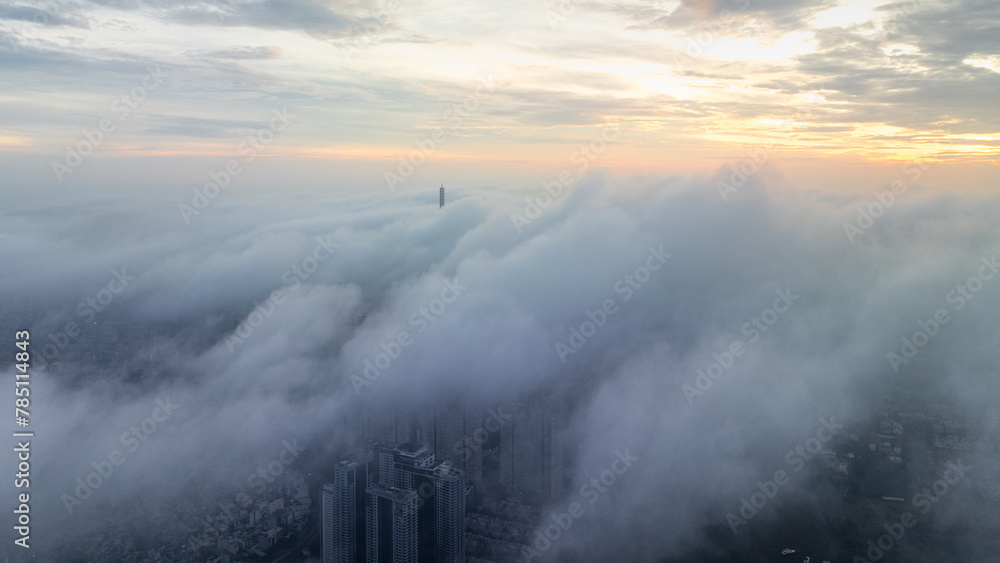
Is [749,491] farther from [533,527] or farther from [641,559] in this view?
[533,527]

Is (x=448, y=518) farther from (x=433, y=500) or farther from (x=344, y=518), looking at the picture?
(x=344, y=518)

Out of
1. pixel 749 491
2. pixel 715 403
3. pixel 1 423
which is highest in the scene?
pixel 1 423

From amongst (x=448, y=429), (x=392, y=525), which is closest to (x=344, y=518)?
(x=392, y=525)

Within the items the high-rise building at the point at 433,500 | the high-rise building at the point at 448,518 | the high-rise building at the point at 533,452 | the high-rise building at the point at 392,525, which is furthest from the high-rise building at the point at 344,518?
the high-rise building at the point at 533,452

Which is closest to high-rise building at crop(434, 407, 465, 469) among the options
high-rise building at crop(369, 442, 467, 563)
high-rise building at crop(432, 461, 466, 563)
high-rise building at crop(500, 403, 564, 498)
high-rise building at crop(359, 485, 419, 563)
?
high-rise building at crop(500, 403, 564, 498)

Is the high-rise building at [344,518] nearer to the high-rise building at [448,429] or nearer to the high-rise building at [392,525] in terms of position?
the high-rise building at [392,525]

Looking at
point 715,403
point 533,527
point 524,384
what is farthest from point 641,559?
point 524,384
